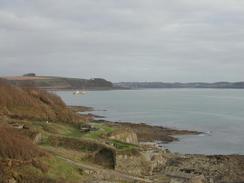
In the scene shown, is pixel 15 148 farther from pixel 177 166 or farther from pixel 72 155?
pixel 177 166

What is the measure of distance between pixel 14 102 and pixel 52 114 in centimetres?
347

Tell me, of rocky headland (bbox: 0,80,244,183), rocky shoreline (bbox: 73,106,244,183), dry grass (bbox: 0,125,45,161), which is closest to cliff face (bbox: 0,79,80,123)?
rocky headland (bbox: 0,80,244,183)

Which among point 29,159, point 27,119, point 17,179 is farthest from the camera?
point 27,119

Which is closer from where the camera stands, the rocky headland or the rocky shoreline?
the rocky headland

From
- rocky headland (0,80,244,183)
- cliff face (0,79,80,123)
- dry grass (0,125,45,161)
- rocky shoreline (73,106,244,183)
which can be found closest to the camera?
dry grass (0,125,45,161)

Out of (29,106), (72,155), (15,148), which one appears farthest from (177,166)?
(15,148)

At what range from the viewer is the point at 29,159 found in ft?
68.6

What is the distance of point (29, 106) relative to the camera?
132 ft

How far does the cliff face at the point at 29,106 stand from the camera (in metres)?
38.7

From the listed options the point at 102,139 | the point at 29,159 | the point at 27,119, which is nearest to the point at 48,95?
the point at 27,119

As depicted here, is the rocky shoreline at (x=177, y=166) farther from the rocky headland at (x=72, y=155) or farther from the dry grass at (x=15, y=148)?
the dry grass at (x=15, y=148)

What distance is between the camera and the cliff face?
3872 centimetres

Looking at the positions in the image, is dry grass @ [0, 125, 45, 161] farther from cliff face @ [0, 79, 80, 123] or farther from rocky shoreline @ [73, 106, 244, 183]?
cliff face @ [0, 79, 80, 123]

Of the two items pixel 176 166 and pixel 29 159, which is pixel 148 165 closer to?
pixel 176 166
